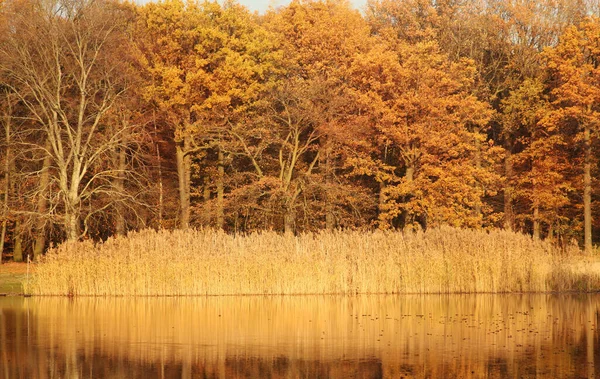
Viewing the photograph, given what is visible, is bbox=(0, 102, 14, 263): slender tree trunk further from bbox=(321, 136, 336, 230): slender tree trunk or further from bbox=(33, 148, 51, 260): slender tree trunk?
bbox=(321, 136, 336, 230): slender tree trunk

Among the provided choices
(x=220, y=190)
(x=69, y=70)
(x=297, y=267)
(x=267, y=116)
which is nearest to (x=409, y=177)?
(x=267, y=116)

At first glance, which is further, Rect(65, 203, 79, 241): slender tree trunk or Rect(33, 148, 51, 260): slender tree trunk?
Rect(33, 148, 51, 260): slender tree trunk

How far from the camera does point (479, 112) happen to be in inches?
1772

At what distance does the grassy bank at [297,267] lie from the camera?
2892 cm

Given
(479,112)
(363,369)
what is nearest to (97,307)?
(363,369)

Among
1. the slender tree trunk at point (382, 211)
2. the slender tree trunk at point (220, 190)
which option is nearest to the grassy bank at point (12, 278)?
the slender tree trunk at point (220, 190)

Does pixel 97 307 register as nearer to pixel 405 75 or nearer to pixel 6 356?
pixel 6 356

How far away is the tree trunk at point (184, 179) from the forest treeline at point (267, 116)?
9cm

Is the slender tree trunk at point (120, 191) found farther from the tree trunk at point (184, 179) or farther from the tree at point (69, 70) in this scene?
the tree trunk at point (184, 179)

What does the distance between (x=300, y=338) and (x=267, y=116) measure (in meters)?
25.6

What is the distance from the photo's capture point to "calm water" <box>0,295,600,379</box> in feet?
49.7

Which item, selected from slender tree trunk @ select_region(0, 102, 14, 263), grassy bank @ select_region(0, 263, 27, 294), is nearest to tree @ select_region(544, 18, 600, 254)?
slender tree trunk @ select_region(0, 102, 14, 263)

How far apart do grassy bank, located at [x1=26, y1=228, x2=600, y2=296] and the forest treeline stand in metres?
8.10

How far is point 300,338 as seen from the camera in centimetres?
1883
